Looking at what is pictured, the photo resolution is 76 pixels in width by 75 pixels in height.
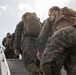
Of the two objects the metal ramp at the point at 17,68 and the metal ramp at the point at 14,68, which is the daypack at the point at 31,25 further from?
the metal ramp at the point at 17,68

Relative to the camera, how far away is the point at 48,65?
13.3ft

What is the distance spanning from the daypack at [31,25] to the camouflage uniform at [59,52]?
356 cm

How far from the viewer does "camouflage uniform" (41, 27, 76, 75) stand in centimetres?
406

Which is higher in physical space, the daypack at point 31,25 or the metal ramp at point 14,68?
the daypack at point 31,25

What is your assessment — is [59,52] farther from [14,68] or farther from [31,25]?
[14,68]

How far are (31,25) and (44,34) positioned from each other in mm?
1218

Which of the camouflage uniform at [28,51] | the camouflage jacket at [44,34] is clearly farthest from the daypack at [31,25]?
the camouflage jacket at [44,34]

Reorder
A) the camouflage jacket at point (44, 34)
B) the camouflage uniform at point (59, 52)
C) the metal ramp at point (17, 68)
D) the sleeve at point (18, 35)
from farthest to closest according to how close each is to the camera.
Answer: the metal ramp at point (17, 68) < the sleeve at point (18, 35) < the camouflage jacket at point (44, 34) < the camouflage uniform at point (59, 52)

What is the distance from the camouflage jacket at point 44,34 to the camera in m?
6.43

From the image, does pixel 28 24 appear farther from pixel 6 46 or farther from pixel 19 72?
pixel 6 46

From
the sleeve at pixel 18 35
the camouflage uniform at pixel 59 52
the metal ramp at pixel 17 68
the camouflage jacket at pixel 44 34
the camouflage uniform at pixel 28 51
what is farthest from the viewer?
the metal ramp at pixel 17 68

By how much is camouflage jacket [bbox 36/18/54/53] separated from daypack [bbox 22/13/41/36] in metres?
0.93

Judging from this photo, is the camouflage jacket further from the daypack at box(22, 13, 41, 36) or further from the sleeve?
the sleeve

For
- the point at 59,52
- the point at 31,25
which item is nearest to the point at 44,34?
the point at 31,25
